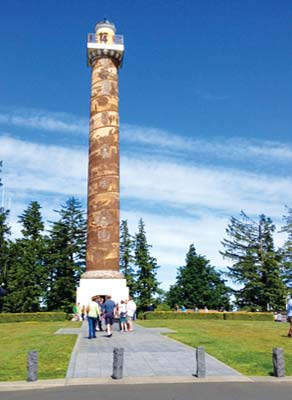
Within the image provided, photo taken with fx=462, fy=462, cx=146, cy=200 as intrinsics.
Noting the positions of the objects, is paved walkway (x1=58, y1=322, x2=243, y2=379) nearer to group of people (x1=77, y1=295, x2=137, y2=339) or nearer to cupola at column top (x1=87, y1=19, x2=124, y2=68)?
group of people (x1=77, y1=295, x2=137, y2=339)

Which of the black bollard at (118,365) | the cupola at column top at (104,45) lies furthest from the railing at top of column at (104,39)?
the black bollard at (118,365)

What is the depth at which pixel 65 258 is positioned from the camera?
143ft

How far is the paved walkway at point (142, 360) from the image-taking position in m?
9.88

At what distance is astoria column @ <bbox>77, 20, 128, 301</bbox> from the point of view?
29203mm

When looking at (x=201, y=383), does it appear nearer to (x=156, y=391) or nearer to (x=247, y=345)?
(x=156, y=391)

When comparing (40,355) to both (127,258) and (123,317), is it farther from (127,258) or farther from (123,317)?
(127,258)

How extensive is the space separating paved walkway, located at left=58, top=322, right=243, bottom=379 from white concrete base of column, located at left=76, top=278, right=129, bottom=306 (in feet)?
41.1

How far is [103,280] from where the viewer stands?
2878cm

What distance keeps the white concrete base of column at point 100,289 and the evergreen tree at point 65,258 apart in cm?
1252

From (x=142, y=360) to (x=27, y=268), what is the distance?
31415mm

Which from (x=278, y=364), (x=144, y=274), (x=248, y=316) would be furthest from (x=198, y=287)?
(x=278, y=364)

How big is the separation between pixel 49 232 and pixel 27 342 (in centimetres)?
3101

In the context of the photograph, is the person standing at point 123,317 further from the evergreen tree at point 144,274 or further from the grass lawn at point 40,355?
the evergreen tree at point 144,274

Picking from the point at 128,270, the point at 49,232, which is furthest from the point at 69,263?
the point at 128,270
